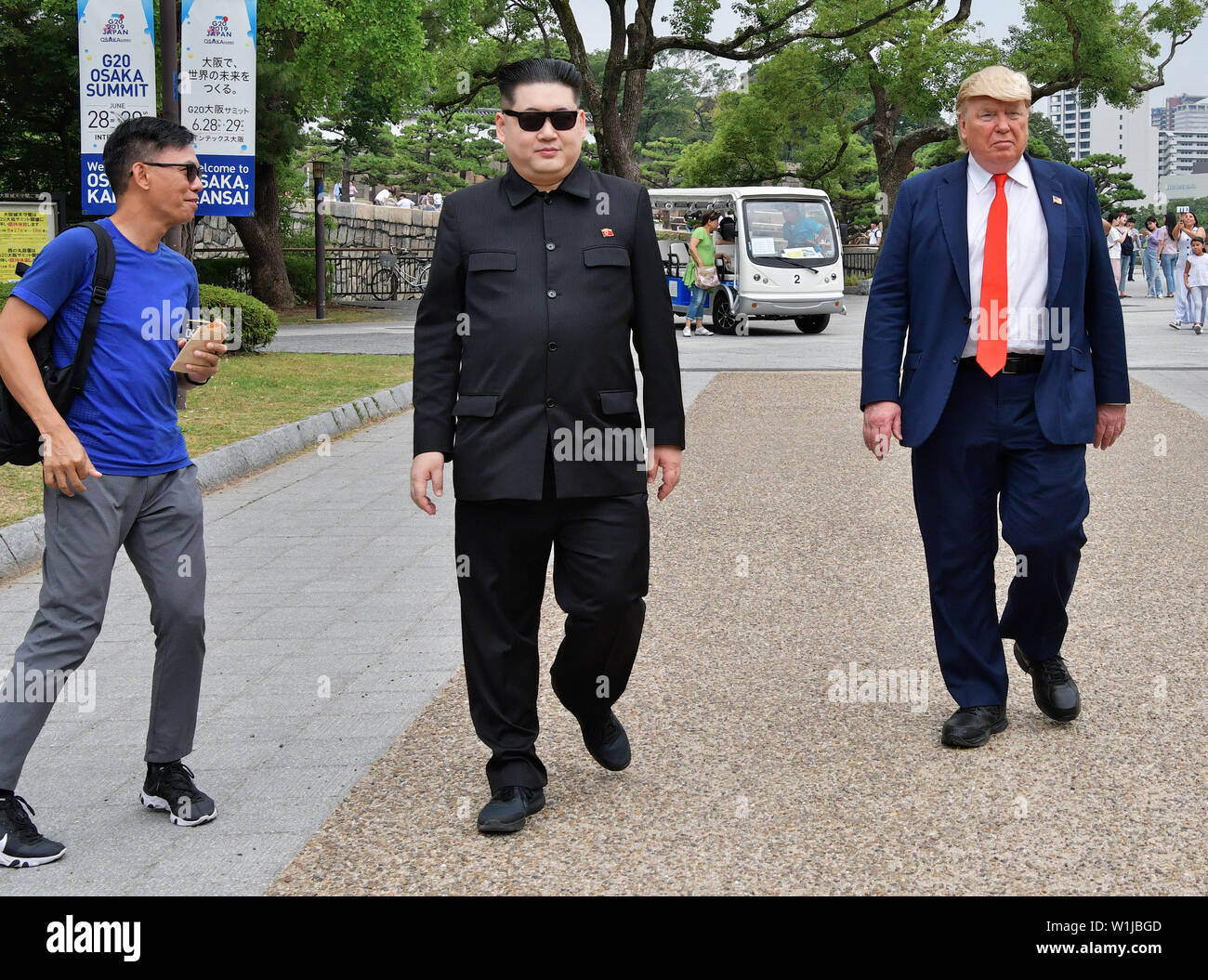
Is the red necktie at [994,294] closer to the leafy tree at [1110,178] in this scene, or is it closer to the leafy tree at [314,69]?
the leafy tree at [314,69]

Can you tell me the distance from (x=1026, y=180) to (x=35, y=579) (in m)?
4.93

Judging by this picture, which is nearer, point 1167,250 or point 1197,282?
point 1197,282

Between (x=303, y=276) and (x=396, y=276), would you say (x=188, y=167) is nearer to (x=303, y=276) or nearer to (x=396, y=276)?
(x=303, y=276)

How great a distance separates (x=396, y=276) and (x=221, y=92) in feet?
66.8

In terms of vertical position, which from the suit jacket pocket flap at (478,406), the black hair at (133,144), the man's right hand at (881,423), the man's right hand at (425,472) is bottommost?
the man's right hand at (425,472)

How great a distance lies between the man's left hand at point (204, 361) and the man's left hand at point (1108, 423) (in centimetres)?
245

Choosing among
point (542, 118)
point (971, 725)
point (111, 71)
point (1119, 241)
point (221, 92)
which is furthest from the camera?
point (1119, 241)

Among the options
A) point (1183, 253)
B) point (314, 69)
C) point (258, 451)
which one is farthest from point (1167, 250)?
point (258, 451)

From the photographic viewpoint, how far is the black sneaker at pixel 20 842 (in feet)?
11.8

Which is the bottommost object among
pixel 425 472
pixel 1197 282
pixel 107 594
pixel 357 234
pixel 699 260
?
pixel 107 594

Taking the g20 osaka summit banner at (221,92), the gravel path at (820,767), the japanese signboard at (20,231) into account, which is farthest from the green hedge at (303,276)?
the gravel path at (820,767)

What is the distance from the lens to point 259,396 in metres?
13.4
